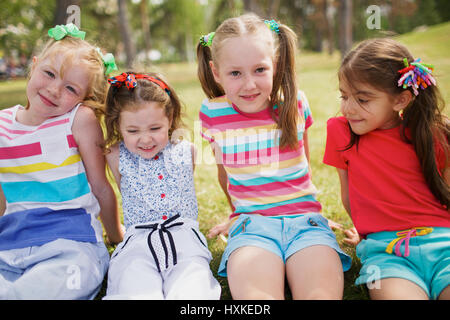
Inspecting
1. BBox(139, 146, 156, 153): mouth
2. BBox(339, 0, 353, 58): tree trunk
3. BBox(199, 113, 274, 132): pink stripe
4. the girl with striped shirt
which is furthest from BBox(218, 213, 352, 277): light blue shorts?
BBox(339, 0, 353, 58): tree trunk

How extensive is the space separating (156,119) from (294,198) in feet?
3.51

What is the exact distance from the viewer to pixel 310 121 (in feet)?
9.16

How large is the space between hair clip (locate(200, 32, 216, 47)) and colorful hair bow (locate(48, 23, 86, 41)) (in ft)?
2.84

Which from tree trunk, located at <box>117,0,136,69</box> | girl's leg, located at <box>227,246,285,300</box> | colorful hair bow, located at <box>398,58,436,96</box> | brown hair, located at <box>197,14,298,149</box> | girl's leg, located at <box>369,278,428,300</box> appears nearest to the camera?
girl's leg, located at <box>369,278,428,300</box>

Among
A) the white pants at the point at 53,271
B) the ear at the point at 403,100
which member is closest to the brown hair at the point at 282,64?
the ear at the point at 403,100

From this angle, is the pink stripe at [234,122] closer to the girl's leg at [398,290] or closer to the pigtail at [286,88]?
the pigtail at [286,88]

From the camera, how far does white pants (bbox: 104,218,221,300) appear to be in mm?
1990

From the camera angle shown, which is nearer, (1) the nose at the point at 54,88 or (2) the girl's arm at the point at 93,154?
(1) the nose at the point at 54,88

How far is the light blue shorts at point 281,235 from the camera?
224 centimetres

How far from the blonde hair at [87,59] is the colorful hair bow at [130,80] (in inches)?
7.8

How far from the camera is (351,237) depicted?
9.56 feet

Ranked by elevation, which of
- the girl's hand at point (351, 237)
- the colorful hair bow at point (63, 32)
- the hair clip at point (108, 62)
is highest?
the colorful hair bow at point (63, 32)

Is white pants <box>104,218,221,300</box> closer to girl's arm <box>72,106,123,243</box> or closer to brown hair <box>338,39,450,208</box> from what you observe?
girl's arm <box>72,106,123,243</box>

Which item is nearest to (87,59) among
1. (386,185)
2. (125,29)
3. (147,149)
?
(147,149)
